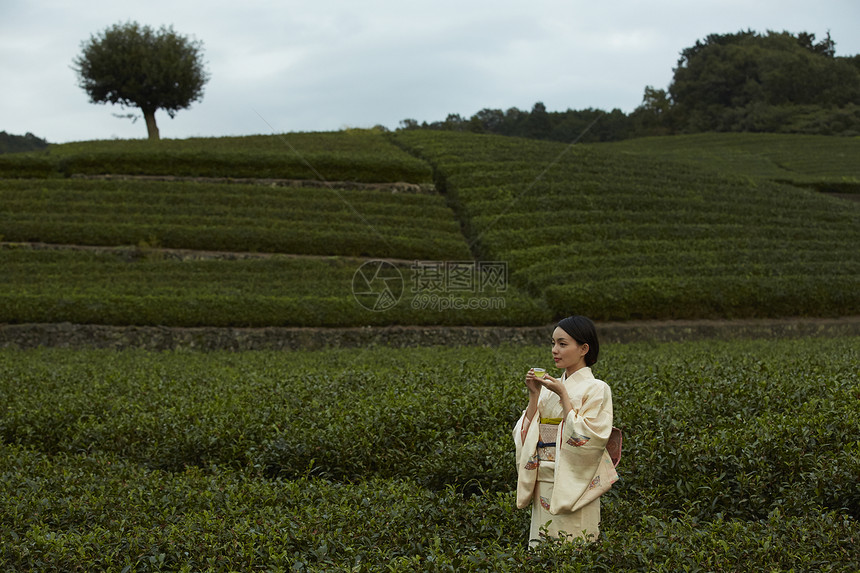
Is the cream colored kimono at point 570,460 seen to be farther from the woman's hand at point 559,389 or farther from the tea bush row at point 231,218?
the tea bush row at point 231,218

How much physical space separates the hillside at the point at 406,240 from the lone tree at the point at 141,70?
9.20m

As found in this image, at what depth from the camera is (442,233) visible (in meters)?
21.6

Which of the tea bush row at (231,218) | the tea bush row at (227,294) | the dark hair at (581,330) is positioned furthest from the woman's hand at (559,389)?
the tea bush row at (231,218)

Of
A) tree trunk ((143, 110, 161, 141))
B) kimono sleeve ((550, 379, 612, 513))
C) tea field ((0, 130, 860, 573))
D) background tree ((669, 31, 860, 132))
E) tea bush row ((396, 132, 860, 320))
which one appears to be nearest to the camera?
kimono sleeve ((550, 379, 612, 513))

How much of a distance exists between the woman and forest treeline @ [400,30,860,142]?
48.7 metres

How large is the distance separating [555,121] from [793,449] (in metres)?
66.3

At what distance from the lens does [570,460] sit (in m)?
4.10

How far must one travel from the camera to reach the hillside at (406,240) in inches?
644

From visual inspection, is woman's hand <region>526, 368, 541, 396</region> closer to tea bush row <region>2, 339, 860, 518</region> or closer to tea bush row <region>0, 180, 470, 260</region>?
tea bush row <region>2, 339, 860, 518</region>

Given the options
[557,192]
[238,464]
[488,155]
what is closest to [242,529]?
[238,464]

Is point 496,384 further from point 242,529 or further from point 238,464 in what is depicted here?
point 242,529

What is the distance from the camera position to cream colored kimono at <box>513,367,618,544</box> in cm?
Answer: 407

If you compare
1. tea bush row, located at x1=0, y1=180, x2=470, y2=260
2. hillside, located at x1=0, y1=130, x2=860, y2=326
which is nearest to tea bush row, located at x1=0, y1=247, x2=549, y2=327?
hillside, located at x1=0, y1=130, x2=860, y2=326

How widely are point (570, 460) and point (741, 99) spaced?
6153 centimetres
